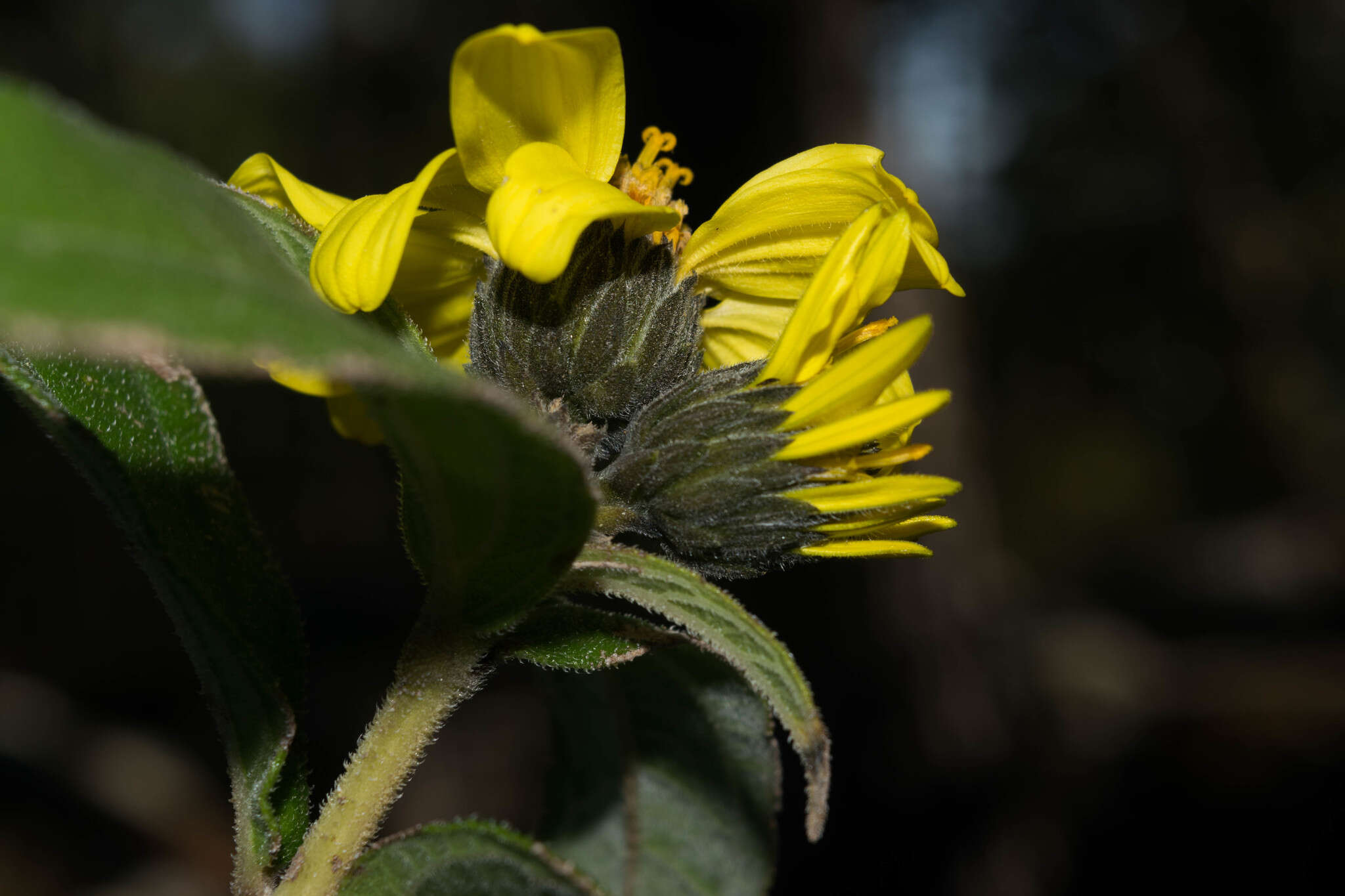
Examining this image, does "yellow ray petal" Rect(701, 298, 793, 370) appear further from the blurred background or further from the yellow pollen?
the blurred background

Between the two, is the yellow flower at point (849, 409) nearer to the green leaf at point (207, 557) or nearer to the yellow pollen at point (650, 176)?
the yellow pollen at point (650, 176)

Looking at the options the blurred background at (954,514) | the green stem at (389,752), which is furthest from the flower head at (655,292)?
the blurred background at (954,514)

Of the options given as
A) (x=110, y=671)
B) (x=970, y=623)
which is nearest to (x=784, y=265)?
(x=970, y=623)

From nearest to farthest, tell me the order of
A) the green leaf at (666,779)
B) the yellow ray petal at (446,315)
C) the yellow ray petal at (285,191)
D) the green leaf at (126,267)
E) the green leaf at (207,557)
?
the green leaf at (126,267), the green leaf at (207,557), the yellow ray petal at (285,191), the yellow ray petal at (446,315), the green leaf at (666,779)

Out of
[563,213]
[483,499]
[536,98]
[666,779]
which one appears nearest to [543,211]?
[563,213]

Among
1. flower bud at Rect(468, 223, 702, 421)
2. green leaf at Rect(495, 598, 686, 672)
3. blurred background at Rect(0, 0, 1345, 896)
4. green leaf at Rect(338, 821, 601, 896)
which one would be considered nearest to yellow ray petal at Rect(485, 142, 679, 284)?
flower bud at Rect(468, 223, 702, 421)

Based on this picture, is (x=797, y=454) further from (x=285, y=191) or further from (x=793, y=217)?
(x=285, y=191)

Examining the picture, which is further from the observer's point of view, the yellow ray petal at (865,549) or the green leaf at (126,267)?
the yellow ray petal at (865,549)

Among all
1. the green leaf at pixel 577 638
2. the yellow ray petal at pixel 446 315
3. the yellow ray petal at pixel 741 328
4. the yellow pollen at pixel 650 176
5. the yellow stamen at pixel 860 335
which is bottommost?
the green leaf at pixel 577 638

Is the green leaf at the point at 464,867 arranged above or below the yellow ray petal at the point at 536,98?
below
